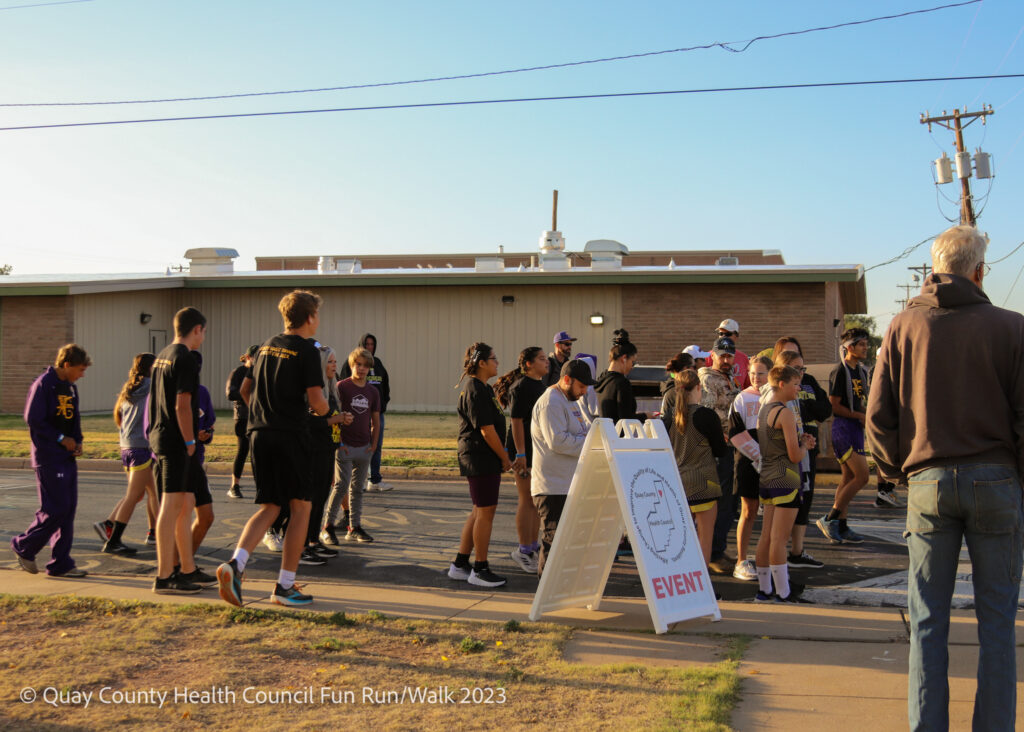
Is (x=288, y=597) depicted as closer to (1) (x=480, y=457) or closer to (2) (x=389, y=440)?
(1) (x=480, y=457)

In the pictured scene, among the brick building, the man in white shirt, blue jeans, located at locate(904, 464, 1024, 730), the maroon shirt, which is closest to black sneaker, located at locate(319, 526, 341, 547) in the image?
the maroon shirt

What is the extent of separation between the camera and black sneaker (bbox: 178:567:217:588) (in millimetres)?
6859

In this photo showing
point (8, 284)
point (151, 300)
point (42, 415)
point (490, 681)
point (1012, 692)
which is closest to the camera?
point (1012, 692)

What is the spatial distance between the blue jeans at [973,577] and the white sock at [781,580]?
302 cm

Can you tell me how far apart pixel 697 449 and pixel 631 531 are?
1.74m

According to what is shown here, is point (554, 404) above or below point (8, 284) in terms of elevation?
below

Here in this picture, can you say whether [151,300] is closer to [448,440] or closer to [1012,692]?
[448,440]

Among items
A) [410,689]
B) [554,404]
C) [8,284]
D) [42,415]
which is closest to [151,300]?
[8,284]

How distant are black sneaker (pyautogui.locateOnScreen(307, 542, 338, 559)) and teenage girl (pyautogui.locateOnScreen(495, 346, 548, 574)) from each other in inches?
63.9

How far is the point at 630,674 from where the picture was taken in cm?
500

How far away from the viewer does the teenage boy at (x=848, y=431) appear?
30.3 feet

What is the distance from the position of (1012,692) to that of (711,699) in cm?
133

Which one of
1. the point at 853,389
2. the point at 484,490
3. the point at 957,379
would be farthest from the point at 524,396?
the point at 957,379

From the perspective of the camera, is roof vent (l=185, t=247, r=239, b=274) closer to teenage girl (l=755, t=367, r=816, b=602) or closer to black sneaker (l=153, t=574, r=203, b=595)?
black sneaker (l=153, t=574, r=203, b=595)
